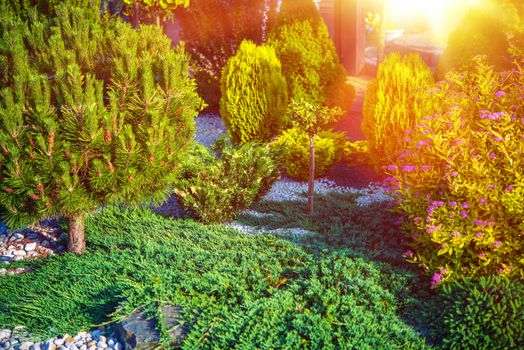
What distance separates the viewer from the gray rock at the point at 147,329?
406 centimetres

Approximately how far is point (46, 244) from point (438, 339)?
4029 mm

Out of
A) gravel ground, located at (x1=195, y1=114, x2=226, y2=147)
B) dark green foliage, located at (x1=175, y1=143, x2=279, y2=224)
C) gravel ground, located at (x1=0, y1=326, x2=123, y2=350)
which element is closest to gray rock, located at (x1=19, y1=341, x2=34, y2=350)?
gravel ground, located at (x1=0, y1=326, x2=123, y2=350)

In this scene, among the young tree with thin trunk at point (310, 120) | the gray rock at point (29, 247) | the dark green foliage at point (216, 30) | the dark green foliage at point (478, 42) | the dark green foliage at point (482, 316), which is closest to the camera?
the dark green foliage at point (482, 316)

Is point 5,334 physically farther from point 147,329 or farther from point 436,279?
point 436,279

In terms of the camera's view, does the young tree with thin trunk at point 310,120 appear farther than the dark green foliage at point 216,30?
No

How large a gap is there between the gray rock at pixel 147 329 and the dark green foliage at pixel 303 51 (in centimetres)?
573

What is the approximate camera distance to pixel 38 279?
5.00 metres

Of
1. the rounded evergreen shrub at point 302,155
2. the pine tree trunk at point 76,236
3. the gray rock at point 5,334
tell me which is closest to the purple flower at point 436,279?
Result: the rounded evergreen shrub at point 302,155

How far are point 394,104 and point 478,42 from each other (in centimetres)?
309

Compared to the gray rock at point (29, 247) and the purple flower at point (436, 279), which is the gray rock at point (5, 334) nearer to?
the gray rock at point (29, 247)

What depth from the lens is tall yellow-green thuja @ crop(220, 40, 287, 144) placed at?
809cm

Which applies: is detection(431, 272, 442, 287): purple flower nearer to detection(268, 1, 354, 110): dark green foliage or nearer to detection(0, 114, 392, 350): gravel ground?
detection(0, 114, 392, 350): gravel ground

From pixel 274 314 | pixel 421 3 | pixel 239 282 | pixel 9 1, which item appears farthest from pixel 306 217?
pixel 421 3

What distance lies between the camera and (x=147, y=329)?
4.12 m
